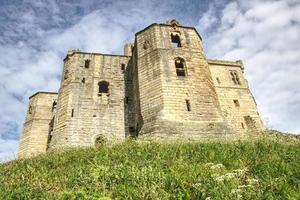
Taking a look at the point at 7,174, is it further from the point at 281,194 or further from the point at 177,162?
the point at 281,194

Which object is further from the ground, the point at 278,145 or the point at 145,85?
the point at 145,85

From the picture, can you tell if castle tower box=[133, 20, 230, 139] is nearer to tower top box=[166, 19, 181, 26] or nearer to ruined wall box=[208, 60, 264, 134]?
tower top box=[166, 19, 181, 26]

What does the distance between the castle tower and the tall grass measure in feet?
18.9

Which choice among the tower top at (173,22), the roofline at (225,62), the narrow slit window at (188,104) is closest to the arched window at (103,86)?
the tower top at (173,22)

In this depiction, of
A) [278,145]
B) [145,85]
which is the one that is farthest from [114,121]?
[278,145]

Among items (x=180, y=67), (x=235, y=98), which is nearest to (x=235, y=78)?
(x=235, y=98)

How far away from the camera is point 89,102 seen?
22.4m

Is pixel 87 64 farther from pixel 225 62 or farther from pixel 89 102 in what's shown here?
pixel 225 62

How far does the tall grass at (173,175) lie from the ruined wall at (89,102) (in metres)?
9.92

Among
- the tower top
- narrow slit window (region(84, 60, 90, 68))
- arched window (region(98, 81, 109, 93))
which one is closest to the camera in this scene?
the tower top

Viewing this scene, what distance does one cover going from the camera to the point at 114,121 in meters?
22.0

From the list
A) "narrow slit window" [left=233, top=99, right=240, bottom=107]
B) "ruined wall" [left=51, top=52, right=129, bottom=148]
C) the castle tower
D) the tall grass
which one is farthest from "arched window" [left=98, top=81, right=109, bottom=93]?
the tall grass

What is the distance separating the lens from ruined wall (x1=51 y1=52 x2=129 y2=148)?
68.2 feet

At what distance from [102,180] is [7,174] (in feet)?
15.1
